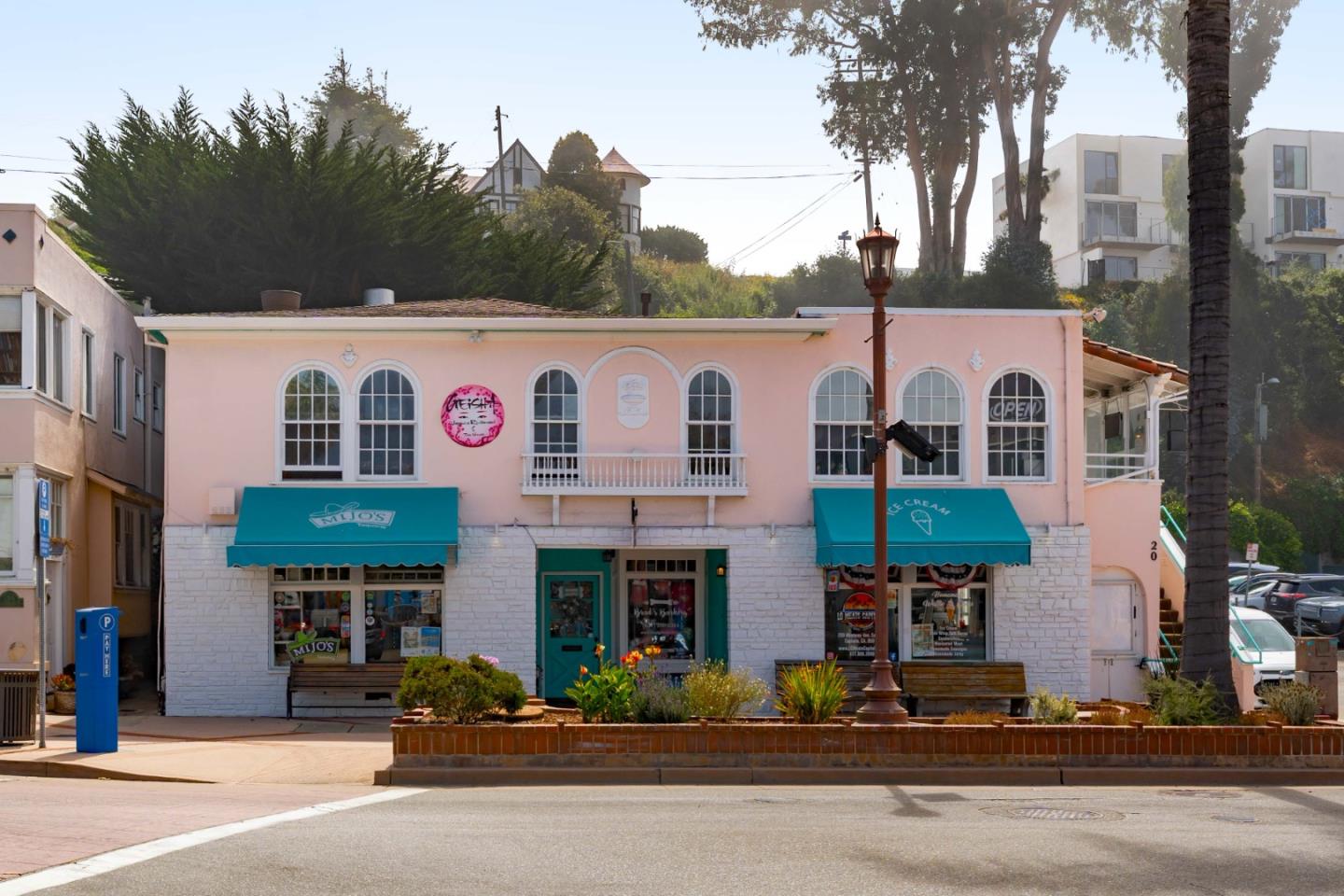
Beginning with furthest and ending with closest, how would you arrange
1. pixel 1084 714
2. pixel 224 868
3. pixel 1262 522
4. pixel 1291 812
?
pixel 1262 522 < pixel 1084 714 < pixel 1291 812 < pixel 224 868

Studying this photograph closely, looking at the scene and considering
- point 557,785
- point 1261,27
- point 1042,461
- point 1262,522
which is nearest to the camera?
point 557,785

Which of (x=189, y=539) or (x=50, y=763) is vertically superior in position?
(x=189, y=539)

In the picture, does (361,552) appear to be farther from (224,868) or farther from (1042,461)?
(224,868)

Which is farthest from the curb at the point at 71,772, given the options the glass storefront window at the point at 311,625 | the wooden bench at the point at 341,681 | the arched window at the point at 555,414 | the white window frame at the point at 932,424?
the white window frame at the point at 932,424

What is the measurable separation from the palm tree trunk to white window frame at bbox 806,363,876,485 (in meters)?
7.67

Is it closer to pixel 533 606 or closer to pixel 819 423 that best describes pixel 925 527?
pixel 819 423

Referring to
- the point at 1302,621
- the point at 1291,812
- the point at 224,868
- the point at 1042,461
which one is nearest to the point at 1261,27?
the point at 1302,621

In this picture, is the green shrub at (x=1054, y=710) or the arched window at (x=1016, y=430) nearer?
the green shrub at (x=1054, y=710)

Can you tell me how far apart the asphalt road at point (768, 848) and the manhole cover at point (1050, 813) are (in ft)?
0.10

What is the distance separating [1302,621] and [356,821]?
33992 mm

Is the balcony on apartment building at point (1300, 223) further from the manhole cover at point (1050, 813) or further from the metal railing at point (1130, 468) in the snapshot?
the manhole cover at point (1050, 813)

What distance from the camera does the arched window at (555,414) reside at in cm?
2423

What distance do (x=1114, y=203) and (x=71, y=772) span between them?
7518 centimetres

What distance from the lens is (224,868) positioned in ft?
30.8
